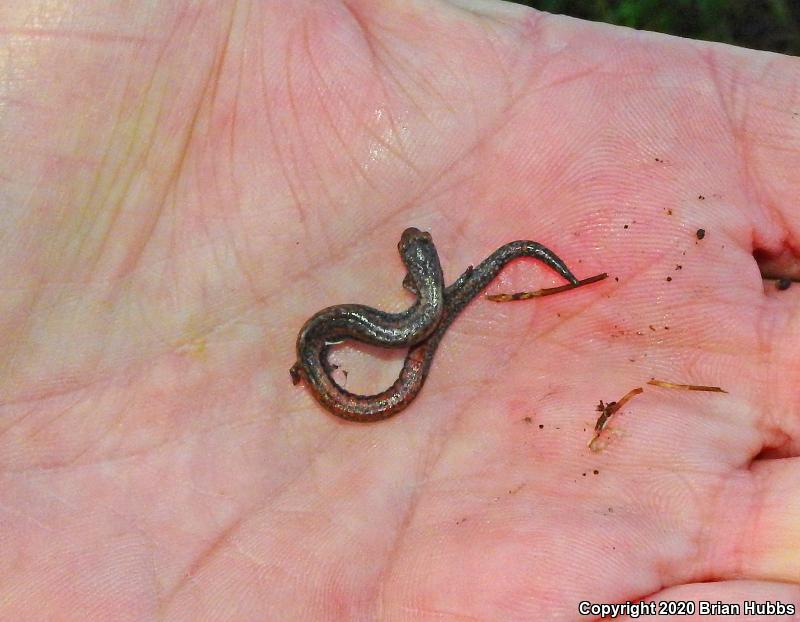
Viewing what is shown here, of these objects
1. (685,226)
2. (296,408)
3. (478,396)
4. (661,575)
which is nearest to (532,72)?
(685,226)

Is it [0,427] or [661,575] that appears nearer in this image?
[661,575]

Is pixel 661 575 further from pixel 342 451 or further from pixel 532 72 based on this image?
pixel 532 72

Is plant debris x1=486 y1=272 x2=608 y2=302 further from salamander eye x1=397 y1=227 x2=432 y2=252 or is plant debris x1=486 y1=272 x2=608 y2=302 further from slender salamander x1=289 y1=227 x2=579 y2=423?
salamander eye x1=397 y1=227 x2=432 y2=252

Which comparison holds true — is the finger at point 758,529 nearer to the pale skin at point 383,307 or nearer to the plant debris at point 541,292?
the pale skin at point 383,307

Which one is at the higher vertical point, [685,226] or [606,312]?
[685,226]

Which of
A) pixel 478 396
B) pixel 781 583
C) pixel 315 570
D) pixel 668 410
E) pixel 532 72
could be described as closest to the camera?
pixel 781 583

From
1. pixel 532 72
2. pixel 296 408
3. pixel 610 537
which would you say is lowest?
pixel 610 537

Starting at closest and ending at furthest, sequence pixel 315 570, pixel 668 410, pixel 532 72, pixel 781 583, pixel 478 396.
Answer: pixel 781 583, pixel 315 570, pixel 668 410, pixel 478 396, pixel 532 72
